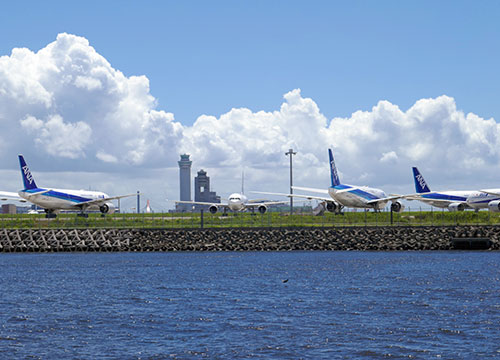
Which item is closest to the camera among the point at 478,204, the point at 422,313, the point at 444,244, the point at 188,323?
the point at 188,323

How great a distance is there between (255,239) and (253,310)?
57848mm

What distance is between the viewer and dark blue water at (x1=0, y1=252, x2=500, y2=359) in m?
32.4

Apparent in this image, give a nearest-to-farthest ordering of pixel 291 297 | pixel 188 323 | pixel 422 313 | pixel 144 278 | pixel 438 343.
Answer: pixel 438 343 < pixel 188 323 < pixel 422 313 < pixel 291 297 < pixel 144 278

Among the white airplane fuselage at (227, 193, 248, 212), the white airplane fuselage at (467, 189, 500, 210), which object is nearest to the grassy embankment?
the white airplane fuselage at (467, 189, 500, 210)

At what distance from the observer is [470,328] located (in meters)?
36.8

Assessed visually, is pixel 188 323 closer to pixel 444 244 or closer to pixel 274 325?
pixel 274 325

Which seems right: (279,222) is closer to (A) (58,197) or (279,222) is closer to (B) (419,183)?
(A) (58,197)

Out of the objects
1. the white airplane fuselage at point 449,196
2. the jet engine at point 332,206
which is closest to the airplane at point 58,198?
the jet engine at point 332,206

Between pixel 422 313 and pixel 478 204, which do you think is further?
pixel 478 204

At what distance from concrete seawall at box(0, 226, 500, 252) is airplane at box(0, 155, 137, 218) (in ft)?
88.8

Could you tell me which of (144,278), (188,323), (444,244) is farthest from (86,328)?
(444,244)

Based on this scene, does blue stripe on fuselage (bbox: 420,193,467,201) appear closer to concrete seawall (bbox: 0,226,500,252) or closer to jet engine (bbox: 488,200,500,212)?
jet engine (bbox: 488,200,500,212)

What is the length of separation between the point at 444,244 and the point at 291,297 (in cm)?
5514

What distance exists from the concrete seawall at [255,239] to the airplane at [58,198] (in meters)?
27.1
